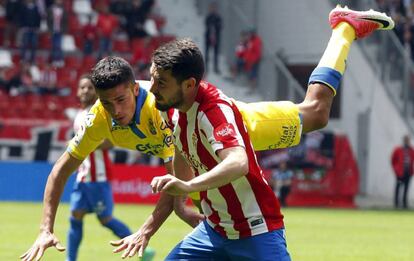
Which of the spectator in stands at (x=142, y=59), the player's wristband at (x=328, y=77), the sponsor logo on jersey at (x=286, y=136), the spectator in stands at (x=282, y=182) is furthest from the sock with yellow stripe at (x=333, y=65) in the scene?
the spectator in stands at (x=142, y=59)

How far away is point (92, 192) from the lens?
42.3 feet

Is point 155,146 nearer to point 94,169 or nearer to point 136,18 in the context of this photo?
point 94,169

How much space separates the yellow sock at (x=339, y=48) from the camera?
7.43 metres

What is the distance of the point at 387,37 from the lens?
94.0ft

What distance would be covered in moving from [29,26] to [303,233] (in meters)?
13.9

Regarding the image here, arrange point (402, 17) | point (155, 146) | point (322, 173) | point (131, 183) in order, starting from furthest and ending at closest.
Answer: point (402, 17)
point (322, 173)
point (131, 183)
point (155, 146)

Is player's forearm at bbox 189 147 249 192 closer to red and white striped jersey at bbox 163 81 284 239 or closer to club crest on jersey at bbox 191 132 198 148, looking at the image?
red and white striped jersey at bbox 163 81 284 239

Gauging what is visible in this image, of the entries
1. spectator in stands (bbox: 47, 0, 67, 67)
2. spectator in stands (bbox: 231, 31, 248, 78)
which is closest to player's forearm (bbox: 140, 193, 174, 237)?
spectator in stands (bbox: 47, 0, 67, 67)

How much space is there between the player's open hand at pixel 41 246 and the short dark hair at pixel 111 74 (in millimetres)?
1139

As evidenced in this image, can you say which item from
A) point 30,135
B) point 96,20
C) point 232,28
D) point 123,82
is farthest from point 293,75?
point 123,82

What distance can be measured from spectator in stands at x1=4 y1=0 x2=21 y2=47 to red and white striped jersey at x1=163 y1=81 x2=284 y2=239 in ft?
78.2

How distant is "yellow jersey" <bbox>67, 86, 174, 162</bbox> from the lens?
25.1ft

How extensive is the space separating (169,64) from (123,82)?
4.61 feet

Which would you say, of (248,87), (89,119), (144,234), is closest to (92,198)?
(89,119)
